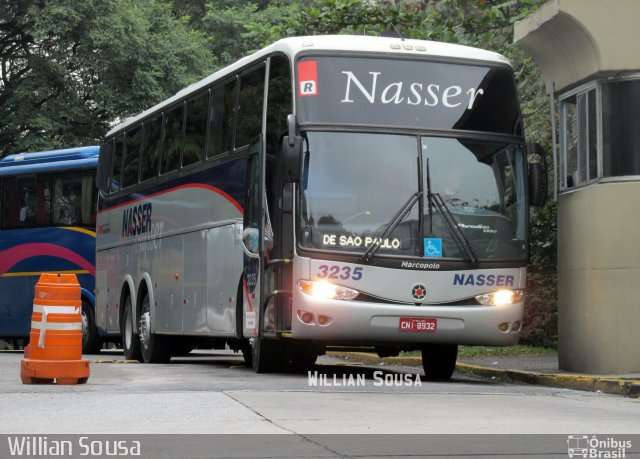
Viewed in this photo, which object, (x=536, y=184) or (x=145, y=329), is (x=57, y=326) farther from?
(x=145, y=329)

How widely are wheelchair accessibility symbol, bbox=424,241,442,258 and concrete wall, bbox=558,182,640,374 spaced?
233 cm

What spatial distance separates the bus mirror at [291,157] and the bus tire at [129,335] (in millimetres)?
7849

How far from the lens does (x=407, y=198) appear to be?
15.2 meters

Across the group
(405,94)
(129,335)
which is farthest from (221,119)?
(129,335)

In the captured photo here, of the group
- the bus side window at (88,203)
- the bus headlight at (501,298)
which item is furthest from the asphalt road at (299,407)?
the bus side window at (88,203)

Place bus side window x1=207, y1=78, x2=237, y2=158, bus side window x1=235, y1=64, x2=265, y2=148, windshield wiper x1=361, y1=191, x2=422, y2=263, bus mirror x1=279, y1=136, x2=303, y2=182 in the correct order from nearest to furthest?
1. bus mirror x1=279, y1=136, x2=303, y2=182
2. windshield wiper x1=361, y1=191, x2=422, y2=263
3. bus side window x1=235, y1=64, x2=265, y2=148
4. bus side window x1=207, y1=78, x2=237, y2=158

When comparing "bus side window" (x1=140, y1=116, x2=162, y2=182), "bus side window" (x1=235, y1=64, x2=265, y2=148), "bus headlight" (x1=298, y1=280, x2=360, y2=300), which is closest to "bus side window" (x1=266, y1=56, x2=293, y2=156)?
"bus side window" (x1=235, y1=64, x2=265, y2=148)

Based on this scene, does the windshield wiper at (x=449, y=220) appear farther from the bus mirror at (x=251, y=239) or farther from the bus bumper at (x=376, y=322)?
the bus mirror at (x=251, y=239)

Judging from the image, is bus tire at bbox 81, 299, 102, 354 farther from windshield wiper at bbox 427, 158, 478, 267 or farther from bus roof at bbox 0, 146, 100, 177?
windshield wiper at bbox 427, 158, 478, 267

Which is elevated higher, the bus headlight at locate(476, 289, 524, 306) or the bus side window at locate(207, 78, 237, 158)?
the bus side window at locate(207, 78, 237, 158)

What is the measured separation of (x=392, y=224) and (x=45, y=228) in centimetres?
1369

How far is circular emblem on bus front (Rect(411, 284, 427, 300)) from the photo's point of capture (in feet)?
49.7
